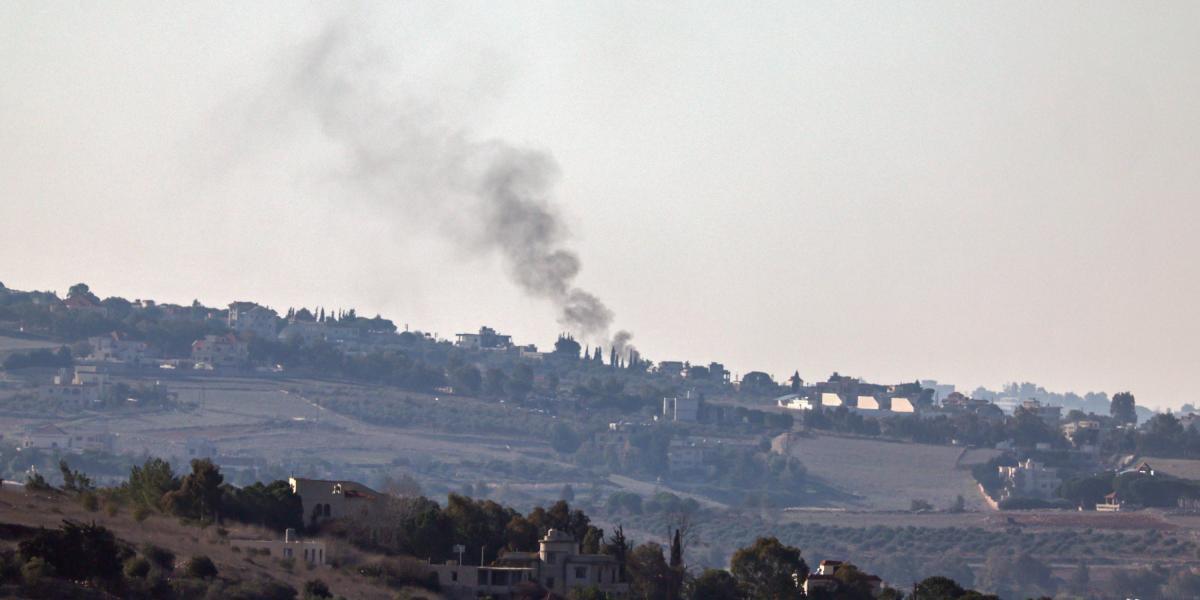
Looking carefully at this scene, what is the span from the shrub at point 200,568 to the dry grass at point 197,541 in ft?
1.50

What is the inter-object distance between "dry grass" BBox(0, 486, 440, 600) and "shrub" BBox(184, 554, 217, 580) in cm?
46

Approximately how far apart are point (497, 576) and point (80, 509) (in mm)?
10759

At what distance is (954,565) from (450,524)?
315 ft

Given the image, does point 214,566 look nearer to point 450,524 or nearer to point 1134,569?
point 450,524

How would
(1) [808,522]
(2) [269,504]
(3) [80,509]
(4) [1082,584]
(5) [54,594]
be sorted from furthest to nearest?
(1) [808,522], (4) [1082,584], (2) [269,504], (3) [80,509], (5) [54,594]

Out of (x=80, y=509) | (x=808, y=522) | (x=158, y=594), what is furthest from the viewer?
(x=808, y=522)

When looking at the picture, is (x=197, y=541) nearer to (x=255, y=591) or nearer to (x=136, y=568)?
(x=255, y=591)

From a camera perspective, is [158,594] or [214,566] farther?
[214,566]

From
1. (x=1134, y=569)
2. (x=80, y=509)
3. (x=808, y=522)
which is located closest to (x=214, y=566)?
(x=80, y=509)

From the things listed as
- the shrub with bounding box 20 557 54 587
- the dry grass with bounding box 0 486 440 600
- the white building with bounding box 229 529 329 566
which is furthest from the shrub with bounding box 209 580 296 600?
the white building with bounding box 229 529 329 566

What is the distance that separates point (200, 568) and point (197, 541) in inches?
221

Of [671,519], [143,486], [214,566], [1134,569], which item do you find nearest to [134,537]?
[214,566]

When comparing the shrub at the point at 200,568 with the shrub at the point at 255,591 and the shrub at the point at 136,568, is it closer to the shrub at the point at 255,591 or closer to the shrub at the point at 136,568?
the shrub at the point at 255,591

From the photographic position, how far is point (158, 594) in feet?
178
